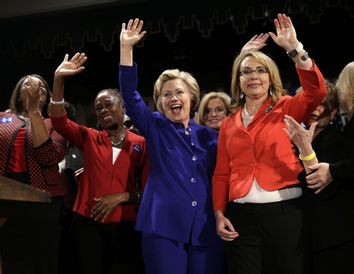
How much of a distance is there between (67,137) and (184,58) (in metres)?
3.33

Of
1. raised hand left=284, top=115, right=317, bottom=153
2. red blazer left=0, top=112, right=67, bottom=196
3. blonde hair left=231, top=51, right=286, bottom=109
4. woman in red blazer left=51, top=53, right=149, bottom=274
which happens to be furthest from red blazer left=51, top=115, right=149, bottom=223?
raised hand left=284, top=115, right=317, bottom=153

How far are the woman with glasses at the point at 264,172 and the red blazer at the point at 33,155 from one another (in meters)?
0.86

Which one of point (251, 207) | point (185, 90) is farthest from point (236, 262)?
point (185, 90)

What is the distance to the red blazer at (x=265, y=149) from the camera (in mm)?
1975

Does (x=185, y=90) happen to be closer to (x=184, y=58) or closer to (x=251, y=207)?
(x=251, y=207)

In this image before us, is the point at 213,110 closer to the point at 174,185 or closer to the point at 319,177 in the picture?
the point at 174,185

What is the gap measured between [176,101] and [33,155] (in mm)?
774

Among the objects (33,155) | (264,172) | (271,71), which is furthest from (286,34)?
(33,155)

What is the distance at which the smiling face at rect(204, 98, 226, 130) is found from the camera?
3037 millimetres

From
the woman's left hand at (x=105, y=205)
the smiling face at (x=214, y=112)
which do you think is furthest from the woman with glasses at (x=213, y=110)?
the woman's left hand at (x=105, y=205)

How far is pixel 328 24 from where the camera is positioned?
17.1 ft

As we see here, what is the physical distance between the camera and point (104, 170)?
8.90 ft

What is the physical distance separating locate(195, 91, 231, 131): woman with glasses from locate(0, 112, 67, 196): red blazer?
0.95 metres

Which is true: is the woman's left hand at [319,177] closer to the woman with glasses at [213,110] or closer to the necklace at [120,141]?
the woman with glasses at [213,110]
